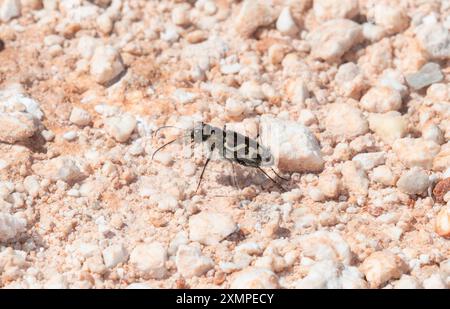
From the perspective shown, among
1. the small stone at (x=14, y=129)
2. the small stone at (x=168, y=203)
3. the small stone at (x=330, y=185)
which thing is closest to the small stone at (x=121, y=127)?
the small stone at (x=14, y=129)

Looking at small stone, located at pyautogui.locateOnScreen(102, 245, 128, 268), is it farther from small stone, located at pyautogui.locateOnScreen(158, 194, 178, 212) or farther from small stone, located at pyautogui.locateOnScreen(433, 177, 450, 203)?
small stone, located at pyautogui.locateOnScreen(433, 177, 450, 203)

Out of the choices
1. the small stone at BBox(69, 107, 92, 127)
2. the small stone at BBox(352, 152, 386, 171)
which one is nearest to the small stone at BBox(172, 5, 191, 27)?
the small stone at BBox(69, 107, 92, 127)

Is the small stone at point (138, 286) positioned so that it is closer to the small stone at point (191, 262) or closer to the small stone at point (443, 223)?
the small stone at point (191, 262)

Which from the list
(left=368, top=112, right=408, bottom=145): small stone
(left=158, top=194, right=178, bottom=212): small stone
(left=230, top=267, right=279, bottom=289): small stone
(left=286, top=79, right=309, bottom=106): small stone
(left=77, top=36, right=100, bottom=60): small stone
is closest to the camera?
(left=230, top=267, right=279, bottom=289): small stone

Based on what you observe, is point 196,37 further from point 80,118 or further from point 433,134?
point 433,134

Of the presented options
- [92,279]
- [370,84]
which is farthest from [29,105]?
[370,84]
